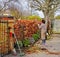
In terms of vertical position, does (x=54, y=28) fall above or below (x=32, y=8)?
below

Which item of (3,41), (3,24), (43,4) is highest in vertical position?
(43,4)

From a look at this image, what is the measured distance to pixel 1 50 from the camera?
11.5 metres

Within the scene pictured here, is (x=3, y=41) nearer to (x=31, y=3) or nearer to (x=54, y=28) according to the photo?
(x=54, y=28)

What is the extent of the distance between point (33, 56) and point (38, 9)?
101 feet

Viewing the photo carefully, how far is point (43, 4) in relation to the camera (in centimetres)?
4094

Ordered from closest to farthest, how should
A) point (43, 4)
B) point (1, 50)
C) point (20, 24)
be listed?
point (1, 50), point (20, 24), point (43, 4)

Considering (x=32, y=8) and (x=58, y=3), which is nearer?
(x=58, y=3)

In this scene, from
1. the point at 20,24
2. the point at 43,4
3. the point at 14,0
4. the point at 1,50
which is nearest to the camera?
the point at 1,50

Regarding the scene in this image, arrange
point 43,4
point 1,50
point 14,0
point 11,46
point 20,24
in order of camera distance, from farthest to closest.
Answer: point 14,0 → point 43,4 → point 20,24 → point 11,46 → point 1,50

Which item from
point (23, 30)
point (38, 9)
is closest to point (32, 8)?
point (38, 9)

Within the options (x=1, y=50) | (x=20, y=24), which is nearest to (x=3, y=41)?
(x=1, y=50)

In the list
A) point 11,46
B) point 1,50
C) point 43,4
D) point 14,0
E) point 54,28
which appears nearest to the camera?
point 1,50

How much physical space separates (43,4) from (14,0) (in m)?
14.5

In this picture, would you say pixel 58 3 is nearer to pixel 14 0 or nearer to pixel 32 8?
pixel 32 8
